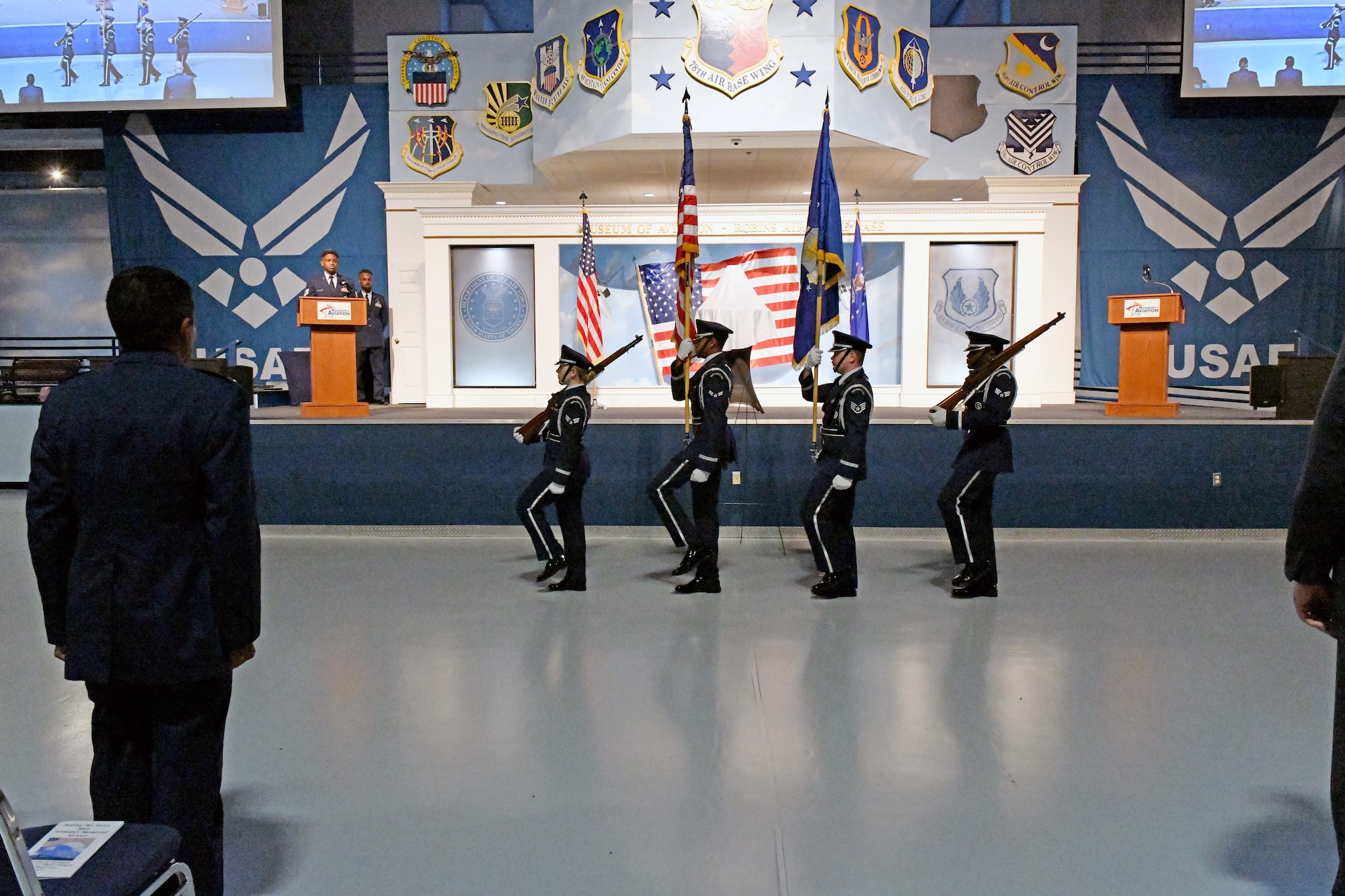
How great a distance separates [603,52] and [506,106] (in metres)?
2.98

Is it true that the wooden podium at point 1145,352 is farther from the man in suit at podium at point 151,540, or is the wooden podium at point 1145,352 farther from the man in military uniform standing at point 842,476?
the man in suit at podium at point 151,540

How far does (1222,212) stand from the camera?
14.3 m

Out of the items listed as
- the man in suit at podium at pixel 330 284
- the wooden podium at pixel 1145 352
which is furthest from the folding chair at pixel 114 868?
the man in suit at podium at pixel 330 284

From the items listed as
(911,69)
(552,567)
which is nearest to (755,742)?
(552,567)

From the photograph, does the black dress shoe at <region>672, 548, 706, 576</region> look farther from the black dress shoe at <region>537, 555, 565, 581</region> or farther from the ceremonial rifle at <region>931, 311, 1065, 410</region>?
the ceremonial rifle at <region>931, 311, 1065, 410</region>

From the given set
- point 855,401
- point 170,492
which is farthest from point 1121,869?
point 855,401

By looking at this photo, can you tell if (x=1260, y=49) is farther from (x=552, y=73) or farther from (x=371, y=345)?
(x=371, y=345)

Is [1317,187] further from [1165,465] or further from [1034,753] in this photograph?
[1034,753]

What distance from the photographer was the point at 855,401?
20.0 feet

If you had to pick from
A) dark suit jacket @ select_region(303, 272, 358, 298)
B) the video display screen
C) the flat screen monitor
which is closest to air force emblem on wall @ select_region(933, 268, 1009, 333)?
the flat screen monitor

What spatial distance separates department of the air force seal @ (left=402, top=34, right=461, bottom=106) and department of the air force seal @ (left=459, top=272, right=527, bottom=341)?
438 centimetres

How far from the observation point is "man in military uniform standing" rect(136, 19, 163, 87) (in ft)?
47.0

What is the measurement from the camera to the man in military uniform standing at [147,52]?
14312 millimetres

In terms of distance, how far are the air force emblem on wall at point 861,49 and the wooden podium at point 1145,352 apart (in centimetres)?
435
